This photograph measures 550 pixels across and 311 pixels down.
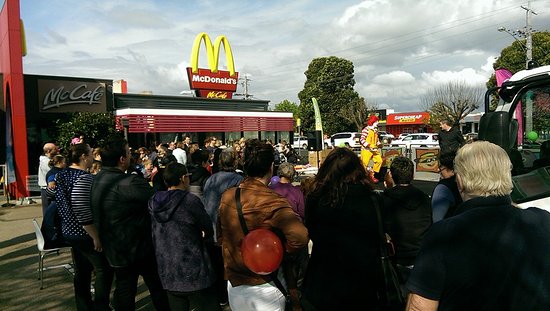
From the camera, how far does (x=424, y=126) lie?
174ft

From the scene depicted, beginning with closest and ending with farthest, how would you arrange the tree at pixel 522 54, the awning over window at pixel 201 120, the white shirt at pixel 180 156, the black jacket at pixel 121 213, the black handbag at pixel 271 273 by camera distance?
the black handbag at pixel 271 273
the black jacket at pixel 121 213
the white shirt at pixel 180 156
the awning over window at pixel 201 120
the tree at pixel 522 54

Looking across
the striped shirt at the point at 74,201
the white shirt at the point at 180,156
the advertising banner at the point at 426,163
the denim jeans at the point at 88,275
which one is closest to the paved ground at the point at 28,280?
the denim jeans at the point at 88,275

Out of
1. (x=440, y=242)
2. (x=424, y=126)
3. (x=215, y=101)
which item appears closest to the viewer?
(x=440, y=242)

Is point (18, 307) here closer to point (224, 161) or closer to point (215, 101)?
point (224, 161)

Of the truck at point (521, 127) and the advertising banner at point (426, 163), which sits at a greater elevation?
the truck at point (521, 127)

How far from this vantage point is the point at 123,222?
12.2 feet

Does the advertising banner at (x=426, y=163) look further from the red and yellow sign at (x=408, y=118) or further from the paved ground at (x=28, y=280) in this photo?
the red and yellow sign at (x=408, y=118)

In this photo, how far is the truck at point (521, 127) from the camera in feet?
11.5

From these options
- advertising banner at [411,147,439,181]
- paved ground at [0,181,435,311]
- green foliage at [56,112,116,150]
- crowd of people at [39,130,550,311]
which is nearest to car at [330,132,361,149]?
advertising banner at [411,147,439,181]

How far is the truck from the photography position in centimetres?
352

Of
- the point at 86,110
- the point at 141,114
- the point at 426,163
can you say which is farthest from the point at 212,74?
the point at 426,163

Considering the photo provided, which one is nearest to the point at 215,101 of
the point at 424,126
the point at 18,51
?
the point at 18,51

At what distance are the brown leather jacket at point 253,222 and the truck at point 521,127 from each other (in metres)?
2.03

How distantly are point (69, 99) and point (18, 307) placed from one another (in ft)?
52.6
